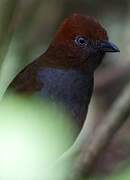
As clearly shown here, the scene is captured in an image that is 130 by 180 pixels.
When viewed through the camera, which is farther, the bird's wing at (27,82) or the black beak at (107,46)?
the black beak at (107,46)

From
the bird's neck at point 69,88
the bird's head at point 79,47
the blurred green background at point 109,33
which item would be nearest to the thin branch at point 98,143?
the bird's neck at point 69,88

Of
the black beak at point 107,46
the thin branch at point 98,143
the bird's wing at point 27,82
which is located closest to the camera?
the thin branch at point 98,143

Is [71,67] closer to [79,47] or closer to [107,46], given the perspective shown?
[79,47]

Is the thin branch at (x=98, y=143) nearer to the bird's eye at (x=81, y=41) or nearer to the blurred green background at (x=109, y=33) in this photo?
the bird's eye at (x=81, y=41)

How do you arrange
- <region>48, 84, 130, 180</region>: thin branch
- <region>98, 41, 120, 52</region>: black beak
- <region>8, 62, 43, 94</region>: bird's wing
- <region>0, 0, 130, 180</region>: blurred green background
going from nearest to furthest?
<region>48, 84, 130, 180</region>: thin branch → <region>8, 62, 43, 94</region>: bird's wing → <region>98, 41, 120, 52</region>: black beak → <region>0, 0, 130, 180</region>: blurred green background

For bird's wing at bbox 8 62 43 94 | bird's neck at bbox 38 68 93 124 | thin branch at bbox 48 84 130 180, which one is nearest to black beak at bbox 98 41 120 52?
bird's neck at bbox 38 68 93 124

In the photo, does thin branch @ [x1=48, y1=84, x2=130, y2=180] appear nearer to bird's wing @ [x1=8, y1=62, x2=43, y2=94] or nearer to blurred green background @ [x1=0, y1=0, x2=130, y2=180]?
bird's wing @ [x1=8, y1=62, x2=43, y2=94]

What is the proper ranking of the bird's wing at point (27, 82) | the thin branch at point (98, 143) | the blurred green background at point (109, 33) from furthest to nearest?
the blurred green background at point (109, 33) → the bird's wing at point (27, 82) → the thin branch at point (98, 143)

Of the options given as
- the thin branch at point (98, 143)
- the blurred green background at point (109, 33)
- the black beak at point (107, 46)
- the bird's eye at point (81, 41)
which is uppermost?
the blurred green background at point (109, 33)
